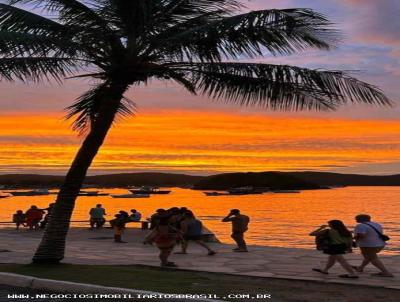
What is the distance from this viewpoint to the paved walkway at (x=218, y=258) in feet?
45.2

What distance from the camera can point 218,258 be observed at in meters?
17.5

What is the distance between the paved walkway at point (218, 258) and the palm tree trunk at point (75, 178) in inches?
93.7

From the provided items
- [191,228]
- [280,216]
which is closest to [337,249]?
[191,228]

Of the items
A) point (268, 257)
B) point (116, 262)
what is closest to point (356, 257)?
point (268, 257)

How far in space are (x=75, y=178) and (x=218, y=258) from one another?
595cm

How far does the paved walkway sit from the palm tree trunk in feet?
7.81

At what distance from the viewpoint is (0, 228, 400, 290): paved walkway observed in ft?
45.2

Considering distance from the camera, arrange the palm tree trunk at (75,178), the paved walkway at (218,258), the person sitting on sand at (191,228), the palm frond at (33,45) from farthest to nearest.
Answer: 1. the person sitting on sand at (191,228)
2. the paved walkway at (218,258)
3. the palm tree trunk at (75,178)
4. the palm frond at (33,45)

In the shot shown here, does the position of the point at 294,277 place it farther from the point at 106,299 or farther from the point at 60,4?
the point at 60,4

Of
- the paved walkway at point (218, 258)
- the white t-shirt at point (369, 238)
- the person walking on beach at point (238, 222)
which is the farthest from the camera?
the person walking on beach at point (238, 222)

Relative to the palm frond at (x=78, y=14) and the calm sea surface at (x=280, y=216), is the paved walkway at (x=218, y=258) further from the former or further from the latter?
the calm sea surface at (x=280, y=216)

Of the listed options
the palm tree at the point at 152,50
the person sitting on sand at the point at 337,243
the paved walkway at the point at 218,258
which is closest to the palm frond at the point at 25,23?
the palm tree at the point at 152,50

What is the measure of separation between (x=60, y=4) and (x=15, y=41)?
2.27 metres

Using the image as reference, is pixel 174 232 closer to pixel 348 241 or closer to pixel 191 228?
pixel 191 228
